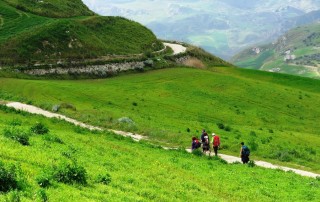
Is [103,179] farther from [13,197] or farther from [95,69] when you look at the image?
[95,69]

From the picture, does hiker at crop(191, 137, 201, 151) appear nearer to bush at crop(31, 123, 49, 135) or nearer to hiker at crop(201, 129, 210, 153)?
hiker at crop(201, 129, 210, 153)

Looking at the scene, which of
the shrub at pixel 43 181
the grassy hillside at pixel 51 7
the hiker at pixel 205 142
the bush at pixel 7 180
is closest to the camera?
the bush at pixel 7 180

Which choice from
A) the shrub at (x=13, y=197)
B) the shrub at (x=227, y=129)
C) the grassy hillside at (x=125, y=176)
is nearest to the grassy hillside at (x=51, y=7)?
the shrub at (x=227, y=129)

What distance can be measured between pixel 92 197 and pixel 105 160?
35.8ft

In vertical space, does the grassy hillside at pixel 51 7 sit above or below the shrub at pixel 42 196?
above

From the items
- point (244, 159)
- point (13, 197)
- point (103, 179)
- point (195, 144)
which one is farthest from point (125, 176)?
point (195, 144)

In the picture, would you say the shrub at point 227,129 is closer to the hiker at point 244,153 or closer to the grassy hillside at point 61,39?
the hiker at point 244,153

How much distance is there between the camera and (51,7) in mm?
126000

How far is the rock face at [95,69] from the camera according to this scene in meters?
86.8

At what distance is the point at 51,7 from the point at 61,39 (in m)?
34.0

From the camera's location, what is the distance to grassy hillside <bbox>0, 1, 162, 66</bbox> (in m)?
89.6

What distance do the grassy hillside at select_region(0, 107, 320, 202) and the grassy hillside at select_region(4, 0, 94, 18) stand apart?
8592 centimetres

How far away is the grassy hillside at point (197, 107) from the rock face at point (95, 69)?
15.2 ft

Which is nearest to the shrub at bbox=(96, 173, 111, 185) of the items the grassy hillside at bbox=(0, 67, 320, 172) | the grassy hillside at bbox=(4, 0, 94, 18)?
the grassy hillside at bbox=(0, 67, 320, 172)
